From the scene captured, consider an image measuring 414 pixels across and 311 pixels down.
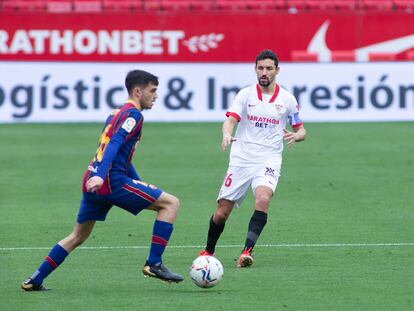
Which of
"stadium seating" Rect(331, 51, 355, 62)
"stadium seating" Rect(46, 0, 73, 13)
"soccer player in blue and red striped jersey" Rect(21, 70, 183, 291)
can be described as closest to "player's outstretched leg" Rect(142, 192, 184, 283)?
"soccer player in blue and red striped jersey" Rect(21, 70, 183, 291)

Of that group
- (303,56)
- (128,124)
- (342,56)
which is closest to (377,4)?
(342,56)

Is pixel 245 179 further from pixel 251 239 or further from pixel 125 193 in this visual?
pixel 125 193

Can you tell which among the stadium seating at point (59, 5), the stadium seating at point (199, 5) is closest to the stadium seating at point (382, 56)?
the stadium seating at point (199, 5)

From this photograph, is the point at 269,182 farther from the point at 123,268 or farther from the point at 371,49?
the point at 371,49

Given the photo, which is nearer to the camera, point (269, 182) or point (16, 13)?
point (269, 182)

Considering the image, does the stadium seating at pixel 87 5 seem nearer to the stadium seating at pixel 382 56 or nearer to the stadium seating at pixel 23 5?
the stadium seating at pixel 23 5

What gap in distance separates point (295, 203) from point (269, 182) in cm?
425

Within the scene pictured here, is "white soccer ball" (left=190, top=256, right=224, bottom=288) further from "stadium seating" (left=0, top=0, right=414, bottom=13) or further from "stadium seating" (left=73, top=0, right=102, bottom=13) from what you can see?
"stadium seating" (left=73, top=0, right=102, bottom=13)

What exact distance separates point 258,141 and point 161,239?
2.08 m

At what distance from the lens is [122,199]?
941 cm

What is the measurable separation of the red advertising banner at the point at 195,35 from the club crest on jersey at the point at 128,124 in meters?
19.5

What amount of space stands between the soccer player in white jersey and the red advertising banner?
57.4 feet

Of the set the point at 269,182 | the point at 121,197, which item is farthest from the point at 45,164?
the point at 121,197

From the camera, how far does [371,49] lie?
Answer: 29.0 metres
